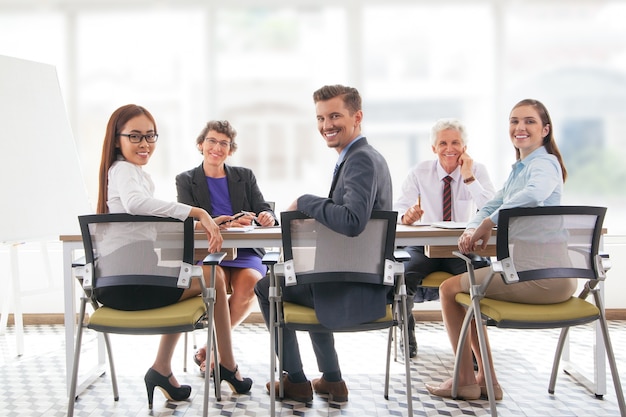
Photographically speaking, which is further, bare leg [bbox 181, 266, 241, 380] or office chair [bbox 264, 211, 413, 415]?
bare leg [bbox 181, 266, 241, 380]

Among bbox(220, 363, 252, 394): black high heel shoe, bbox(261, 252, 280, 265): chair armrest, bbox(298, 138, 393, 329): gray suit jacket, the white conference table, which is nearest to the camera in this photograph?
bbox(298, 138, 393, 329): gray suit jacket

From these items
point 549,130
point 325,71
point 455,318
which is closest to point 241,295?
point 455,318

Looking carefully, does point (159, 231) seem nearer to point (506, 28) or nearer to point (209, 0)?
A: point (209, 0)

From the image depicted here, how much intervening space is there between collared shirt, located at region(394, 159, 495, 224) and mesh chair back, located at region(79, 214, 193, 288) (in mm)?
1571

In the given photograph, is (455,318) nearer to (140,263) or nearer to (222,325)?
(222,325)

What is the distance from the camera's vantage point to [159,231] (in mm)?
2221

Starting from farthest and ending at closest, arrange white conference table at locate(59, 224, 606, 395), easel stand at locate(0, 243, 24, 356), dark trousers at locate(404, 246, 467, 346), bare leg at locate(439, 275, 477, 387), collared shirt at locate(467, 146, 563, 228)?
easel stand at locate(0, 243, 24, 356)
dark trousers at locate(404, 246, 467, 346)
bare leg at locate(439, 275, 477, 387)
white conference table at locate(59, 224, 606, 395)
collared shirt at locate(467, 146, 563, 228)

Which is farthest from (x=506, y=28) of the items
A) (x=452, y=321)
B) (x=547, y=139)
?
(x=452, y=321)

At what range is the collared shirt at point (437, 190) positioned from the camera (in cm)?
349

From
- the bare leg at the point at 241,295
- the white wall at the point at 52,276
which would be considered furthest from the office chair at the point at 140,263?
the white wall at the point at 52,276

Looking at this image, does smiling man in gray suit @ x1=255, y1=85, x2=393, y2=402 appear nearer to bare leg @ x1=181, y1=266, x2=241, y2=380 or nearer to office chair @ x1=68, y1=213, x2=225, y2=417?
bare leg @ x1=181, y1=266, x2=241, y2=380

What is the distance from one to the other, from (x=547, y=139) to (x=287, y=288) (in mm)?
1329

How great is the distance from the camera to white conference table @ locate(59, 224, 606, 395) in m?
2.59

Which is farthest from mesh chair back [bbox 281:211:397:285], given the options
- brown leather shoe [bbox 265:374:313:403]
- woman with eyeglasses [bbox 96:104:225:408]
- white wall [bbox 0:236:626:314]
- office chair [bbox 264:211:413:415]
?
white wall [bbox 0:236:626:314]
